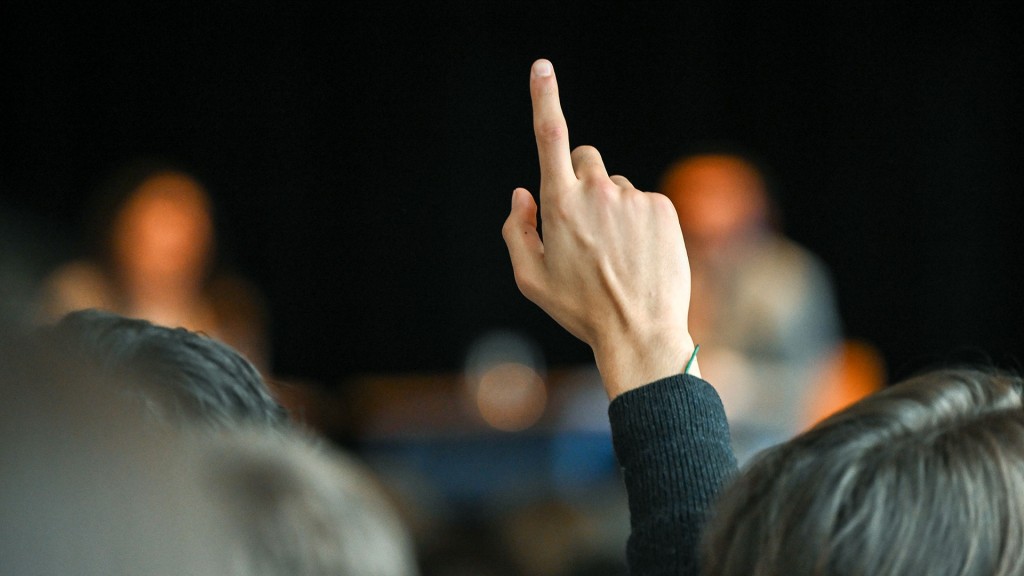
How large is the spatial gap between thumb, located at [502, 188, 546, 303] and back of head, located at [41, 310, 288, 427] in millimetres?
201

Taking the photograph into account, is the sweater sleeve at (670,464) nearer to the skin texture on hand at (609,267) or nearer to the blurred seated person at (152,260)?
the skin texture on hand at (609,267)

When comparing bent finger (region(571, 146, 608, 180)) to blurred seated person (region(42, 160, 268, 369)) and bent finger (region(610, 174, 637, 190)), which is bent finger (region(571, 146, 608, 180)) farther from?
blurred seated person (region(42, 160, 268, 369))

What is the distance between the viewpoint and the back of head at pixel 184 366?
784mm

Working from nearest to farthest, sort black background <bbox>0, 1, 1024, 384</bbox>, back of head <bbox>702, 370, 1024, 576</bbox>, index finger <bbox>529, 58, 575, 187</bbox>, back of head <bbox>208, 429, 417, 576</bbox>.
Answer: back of head <bbox>208, 429, 417, 576</bbox> < back of head <bbox>702, 370, 1024, 576</bbox> < index finger <bbox>529, 58, 575, 187</bbox> < black background <bbox>0, 1, 1024, 384</bbox>

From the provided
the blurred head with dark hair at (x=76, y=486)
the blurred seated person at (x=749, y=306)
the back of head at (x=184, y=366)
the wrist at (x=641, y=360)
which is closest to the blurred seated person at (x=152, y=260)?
the blurred seated person at (x=749, y=306)

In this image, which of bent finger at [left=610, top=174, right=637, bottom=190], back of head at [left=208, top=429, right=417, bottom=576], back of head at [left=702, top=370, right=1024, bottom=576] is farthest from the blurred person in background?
bent finger at [left=610, top=174, right=637, bottom=190]

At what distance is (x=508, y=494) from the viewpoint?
3117 mm

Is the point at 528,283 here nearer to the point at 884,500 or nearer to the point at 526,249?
the point at 526,249

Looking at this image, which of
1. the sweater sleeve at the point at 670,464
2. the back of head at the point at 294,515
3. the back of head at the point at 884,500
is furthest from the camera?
the sweater sleeve at the point at 670,464

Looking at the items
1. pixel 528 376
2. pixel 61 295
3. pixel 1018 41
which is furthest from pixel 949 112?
pixel 61 295

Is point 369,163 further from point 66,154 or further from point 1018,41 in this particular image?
point 1018,41

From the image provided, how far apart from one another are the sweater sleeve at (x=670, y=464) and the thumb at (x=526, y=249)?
11 centimetres

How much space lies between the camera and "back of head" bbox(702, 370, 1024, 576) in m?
0.60

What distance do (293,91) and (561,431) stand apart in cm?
246
